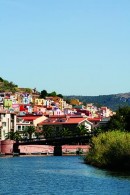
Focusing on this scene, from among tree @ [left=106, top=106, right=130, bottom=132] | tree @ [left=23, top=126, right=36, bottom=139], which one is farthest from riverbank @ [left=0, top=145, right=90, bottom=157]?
tree @ [left=23, top=126, right=36, bottom=139]

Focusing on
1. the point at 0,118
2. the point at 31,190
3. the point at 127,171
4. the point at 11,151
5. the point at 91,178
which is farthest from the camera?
the point at 0,118

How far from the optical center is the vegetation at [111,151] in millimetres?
75188

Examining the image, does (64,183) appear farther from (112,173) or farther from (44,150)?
(44,150)

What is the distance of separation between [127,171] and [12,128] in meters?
87.8

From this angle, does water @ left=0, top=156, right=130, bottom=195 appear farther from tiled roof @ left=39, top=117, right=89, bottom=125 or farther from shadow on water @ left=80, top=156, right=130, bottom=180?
tiled roof @ left=39, top=117, right=89, bottom=125

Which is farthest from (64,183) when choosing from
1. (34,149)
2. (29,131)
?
(29,131)

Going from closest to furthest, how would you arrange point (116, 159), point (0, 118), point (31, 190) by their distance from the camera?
point (31, 190) < point (116, 159) < point (0, 118)

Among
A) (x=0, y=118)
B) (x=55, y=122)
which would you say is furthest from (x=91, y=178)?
(x=55, y=122)

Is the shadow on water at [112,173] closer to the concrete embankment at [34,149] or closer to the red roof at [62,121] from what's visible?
the concrete embankment at [34,149]

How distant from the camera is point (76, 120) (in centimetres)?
18888

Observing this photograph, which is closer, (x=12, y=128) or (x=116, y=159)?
(x=116, y=159)

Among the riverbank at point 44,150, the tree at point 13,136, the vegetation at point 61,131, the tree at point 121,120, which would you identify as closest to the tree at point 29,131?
the vegetation at point 61,131

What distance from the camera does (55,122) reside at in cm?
18812

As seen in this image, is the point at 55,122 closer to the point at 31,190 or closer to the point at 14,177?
the point at 14,177
